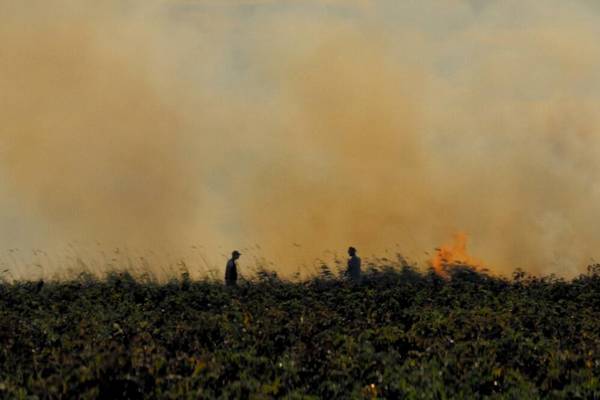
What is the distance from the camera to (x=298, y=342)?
16109mm

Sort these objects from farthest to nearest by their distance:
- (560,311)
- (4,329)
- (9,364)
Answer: (560,311), (4,329), (9,364)

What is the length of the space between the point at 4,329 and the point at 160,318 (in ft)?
11.5

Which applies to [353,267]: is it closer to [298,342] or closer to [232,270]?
[232,270]

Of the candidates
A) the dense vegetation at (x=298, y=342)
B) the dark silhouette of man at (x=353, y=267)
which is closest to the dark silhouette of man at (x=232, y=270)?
the dense vegetation at (x=298, y=342)

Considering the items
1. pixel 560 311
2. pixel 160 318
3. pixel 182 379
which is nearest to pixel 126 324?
pixel 160 318

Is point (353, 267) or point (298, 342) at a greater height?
point (353, 267)

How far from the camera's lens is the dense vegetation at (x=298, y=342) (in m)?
13.4

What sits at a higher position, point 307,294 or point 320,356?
point 307,294

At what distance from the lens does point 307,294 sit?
967 inches

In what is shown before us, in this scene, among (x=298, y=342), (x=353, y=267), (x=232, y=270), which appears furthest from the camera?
(x=353, y=267)

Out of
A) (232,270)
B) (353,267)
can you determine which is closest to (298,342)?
(232,270)

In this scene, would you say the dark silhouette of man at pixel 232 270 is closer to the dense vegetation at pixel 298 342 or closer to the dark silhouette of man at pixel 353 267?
the dense vegetation at pixel 298 342

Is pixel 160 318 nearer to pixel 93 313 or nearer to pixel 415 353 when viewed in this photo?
pixel 93 313

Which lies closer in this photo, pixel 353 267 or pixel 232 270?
pixel 232 270
